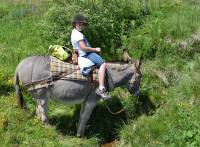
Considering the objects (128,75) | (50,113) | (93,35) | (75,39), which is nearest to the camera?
(75,39)

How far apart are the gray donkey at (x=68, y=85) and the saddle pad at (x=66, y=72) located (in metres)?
0.11

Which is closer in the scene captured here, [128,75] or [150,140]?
[150,140]

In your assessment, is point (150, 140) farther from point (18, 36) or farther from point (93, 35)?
point (18, 36)

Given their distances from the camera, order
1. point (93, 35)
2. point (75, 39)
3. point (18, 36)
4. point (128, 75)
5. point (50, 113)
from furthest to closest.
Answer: point (18, 36) < point (93, 35) < point (50, 113) < point (128, 75) < point (75, 39)

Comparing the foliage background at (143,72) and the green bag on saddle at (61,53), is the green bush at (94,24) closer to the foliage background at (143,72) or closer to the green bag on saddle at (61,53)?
the foliage background at (143,72)

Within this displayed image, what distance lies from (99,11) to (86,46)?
3801 millimetres

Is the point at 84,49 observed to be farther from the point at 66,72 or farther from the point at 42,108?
the point at 42,108

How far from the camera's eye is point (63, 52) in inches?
414

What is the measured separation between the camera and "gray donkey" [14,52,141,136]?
10.4m

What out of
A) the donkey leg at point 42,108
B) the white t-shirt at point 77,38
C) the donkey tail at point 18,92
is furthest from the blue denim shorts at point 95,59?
the donkey tail at point 18,92

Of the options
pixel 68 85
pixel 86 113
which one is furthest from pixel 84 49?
pixel 86 113

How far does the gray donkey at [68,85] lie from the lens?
34.0 feet

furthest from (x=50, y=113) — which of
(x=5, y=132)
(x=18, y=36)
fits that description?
(x=18, y=36)

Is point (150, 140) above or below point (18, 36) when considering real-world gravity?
below
